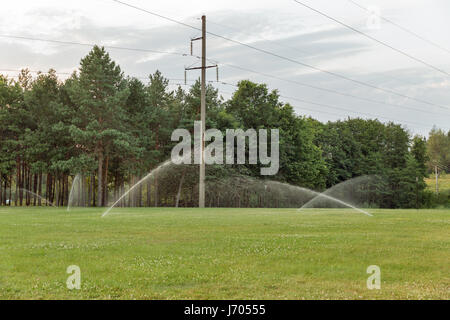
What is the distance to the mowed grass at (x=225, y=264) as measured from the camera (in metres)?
8.55

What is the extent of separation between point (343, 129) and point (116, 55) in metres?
61.6

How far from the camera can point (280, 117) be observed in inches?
3236

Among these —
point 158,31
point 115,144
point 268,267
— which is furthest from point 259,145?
point 268,267

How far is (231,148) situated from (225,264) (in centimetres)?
5756

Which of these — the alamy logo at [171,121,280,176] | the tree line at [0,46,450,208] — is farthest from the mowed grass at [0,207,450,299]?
the alamy logo at [171,121,280,176]

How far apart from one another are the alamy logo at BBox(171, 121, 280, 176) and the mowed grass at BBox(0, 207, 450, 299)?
144 feet

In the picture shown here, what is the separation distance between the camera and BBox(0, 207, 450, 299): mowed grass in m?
8.55
